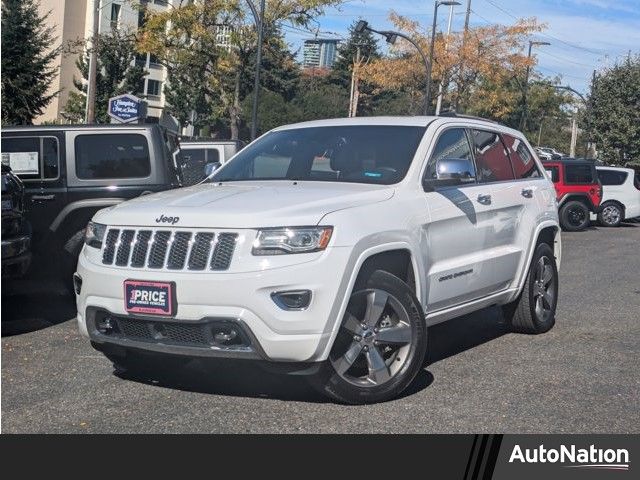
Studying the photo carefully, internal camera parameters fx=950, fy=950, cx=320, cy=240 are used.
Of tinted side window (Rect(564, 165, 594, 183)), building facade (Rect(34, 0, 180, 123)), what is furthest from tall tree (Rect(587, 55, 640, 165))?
building facade (Rect(34, 0, 180, 123))

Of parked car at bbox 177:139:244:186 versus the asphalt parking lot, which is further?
parked car at bbox 177:139:244:186

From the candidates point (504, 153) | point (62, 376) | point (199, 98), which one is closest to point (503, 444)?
point (62, 376)

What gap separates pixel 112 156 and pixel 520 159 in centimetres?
404

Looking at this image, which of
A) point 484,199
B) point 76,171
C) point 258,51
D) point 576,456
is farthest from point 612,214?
point 576,456

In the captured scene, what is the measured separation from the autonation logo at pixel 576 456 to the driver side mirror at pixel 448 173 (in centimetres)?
225

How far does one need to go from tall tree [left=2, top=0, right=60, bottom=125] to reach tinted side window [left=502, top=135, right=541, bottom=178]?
107 feet

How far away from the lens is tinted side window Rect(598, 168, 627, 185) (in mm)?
A: 25375

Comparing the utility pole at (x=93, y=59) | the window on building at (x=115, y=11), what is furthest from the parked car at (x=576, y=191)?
the window on building at (x=115, y=11)

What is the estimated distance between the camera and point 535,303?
786 centimetres

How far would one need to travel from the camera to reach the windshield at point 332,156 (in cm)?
632

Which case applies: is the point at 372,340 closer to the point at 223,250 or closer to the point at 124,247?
the point at 223,250

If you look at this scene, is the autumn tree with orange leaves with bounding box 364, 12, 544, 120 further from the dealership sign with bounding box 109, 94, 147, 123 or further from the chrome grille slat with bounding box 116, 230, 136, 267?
the chrome grille slat with bounding box 116, 230, 136, 267

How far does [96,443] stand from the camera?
15.2 ft

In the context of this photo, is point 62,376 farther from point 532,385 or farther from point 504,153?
point 504,153
